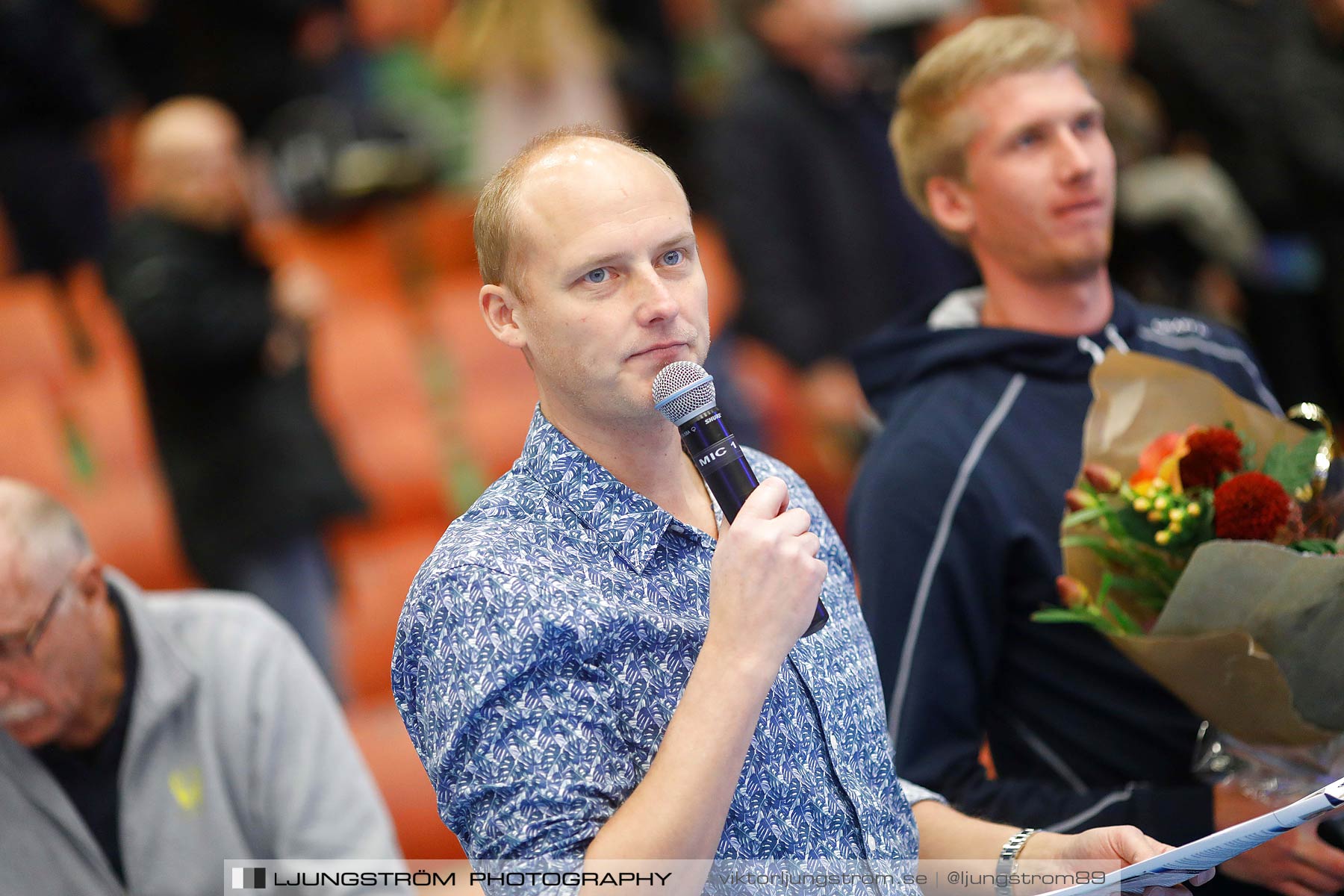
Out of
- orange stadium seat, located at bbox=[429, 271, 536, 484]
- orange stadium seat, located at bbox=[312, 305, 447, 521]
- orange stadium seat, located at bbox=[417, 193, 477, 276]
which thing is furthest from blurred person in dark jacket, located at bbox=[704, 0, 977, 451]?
orange stadium seat, located at bbox=[417, 193, 477, 276]

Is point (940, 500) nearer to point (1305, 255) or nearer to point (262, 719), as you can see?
point (262, 719)

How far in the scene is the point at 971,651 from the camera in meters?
2.05

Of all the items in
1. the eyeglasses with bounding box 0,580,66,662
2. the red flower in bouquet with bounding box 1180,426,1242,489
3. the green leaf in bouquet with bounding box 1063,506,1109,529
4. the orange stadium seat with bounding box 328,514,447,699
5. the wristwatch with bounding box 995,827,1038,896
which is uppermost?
the eyeglasses with bounding box 0,580,66,662

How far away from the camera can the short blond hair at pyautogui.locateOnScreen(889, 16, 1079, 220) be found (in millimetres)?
2227

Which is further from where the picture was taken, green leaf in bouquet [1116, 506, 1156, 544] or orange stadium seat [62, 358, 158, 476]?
orange stadium seat [62, 358, 158, 476]

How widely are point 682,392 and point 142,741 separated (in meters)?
1.26

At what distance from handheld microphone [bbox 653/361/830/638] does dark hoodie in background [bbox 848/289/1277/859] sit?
0.70m

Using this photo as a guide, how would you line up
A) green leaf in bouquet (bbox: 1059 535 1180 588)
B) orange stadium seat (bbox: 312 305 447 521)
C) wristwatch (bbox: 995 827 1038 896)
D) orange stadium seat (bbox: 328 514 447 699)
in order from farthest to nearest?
orange stadium seat (bbox: 312 305 447 521)
orange stadium seat (bbox: 328 514 447 699)
green leaf in bouquet (bbox: 1059 535 1180 588)
wristwatch (bbox: 995 827 1038 896)

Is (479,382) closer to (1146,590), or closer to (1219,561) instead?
(1146,590)

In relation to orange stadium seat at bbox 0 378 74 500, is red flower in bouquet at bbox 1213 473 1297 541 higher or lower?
lower

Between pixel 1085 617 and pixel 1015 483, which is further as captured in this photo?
pixel 1015 483

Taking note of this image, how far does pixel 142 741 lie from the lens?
7.14 feet

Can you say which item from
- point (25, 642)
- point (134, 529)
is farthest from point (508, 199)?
point (134, 529)

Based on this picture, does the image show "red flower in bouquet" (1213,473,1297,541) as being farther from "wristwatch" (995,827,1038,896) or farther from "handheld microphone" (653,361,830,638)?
"handheld microphone" (653,361,830,638)
